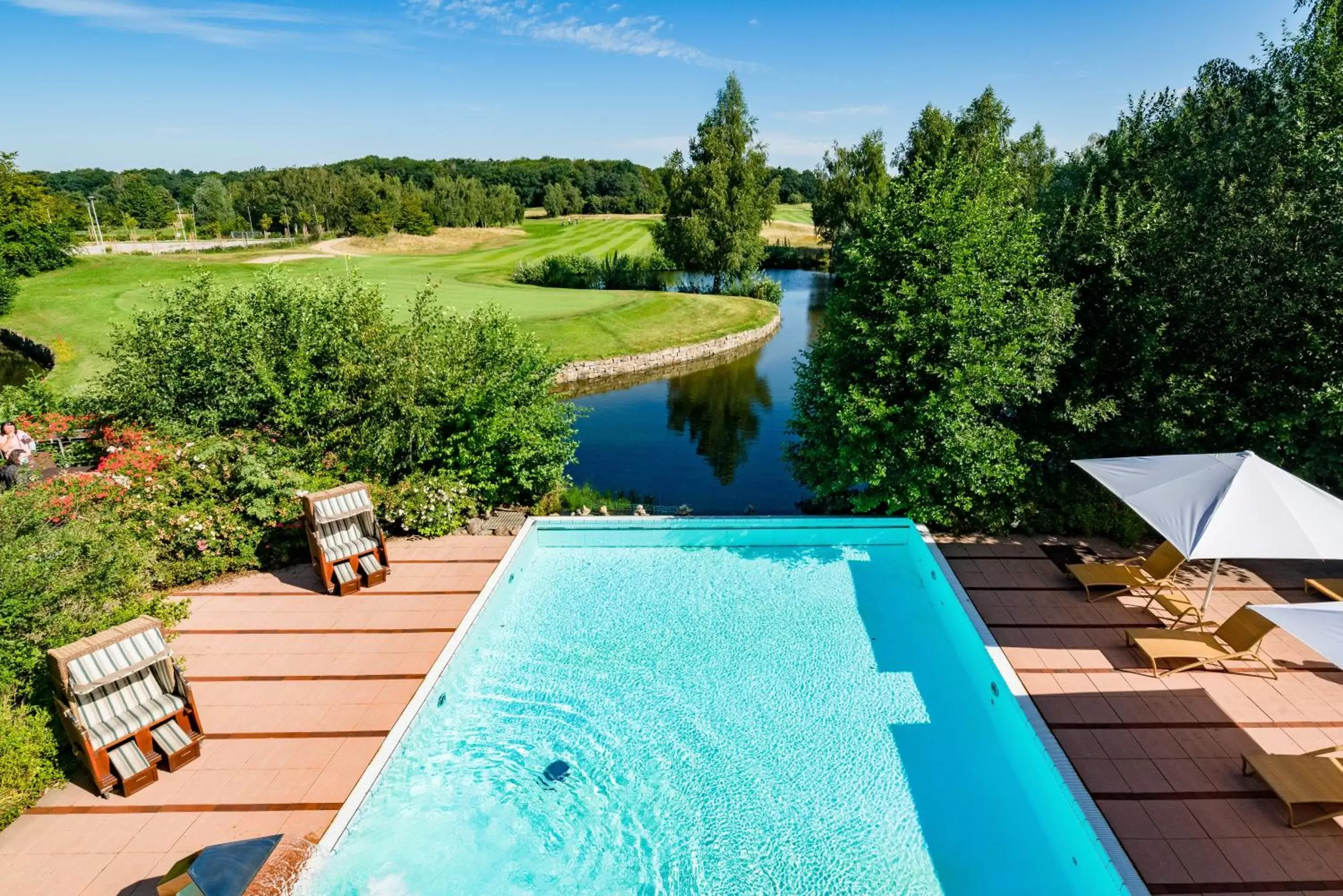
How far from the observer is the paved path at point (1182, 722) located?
5492 mm

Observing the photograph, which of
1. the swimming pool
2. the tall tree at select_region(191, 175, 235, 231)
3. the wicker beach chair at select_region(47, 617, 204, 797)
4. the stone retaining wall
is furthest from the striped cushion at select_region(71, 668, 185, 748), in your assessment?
the tall tree at select_region(191, 175, 235, 231)

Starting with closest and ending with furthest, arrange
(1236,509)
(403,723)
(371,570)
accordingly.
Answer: (403,723), (1236,509), (371,570)

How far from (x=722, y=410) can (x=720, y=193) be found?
19.1 meters

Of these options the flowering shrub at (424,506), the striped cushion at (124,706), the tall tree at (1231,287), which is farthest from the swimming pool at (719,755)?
the tall tree at (1231,287)

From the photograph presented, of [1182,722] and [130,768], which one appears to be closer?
[130,768]

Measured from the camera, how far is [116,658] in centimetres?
630

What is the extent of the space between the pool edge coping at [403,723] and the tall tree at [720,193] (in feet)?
102

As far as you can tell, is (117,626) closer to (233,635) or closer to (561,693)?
(233,635)

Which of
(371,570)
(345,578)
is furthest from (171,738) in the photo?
(371,570)

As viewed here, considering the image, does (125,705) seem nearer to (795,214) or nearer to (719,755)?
(719,755)

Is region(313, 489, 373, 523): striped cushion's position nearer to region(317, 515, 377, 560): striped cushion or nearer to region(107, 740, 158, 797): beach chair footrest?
region(317, 515, 377, 560): striped cushion

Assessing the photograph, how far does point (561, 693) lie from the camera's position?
26.5ft

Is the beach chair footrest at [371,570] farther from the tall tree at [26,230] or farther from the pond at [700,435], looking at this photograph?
the tall tree at [26,230]

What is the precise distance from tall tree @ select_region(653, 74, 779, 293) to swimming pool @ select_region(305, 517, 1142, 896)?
99.8 ft
